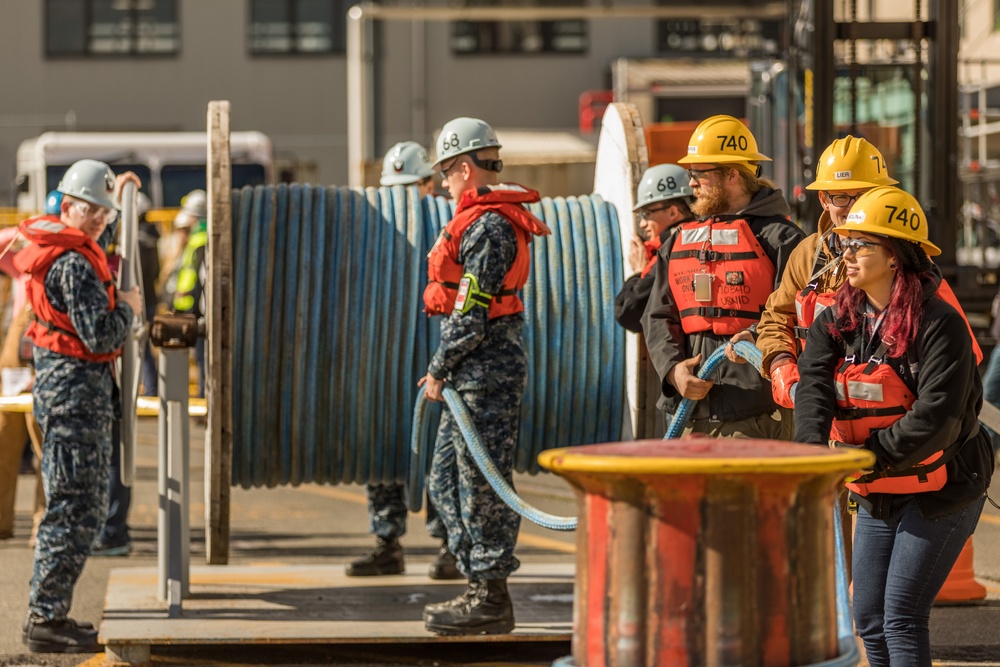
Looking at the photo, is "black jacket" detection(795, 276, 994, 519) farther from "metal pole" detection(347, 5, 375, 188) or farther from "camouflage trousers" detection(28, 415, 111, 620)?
"metal pole" detection(347, 5, 375, 188)

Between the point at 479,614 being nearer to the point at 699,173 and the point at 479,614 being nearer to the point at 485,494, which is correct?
the point at 485,494

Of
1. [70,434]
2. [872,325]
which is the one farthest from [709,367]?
[70,434]

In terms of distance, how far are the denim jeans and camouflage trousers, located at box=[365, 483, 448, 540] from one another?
336cm

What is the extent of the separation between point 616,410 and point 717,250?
1662 mm

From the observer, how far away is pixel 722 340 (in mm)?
5781

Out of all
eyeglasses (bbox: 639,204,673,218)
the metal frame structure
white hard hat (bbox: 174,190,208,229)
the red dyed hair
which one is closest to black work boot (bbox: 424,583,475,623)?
eyeglasses (bbox: 639,204,673,218)

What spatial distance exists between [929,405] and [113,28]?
27.2 meters

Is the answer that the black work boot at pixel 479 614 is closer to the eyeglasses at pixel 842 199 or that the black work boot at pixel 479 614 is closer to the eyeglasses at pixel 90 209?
the eyeglasses at pixel 842 199

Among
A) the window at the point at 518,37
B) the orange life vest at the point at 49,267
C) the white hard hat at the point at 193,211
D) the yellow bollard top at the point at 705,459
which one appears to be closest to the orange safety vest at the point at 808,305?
the yellow bollard top at the point at 705,459

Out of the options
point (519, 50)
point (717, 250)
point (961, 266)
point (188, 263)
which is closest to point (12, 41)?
point (519, 50)

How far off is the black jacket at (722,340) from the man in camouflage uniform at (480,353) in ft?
2.04

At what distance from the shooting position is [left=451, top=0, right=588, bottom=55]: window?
28922 mm

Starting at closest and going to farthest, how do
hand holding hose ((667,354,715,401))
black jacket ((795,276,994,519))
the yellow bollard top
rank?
the yellow bollard top → black jacket ((795,276,994,519)) → hand holding hose ((667,354,715,401))

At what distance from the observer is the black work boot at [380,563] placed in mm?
7551
